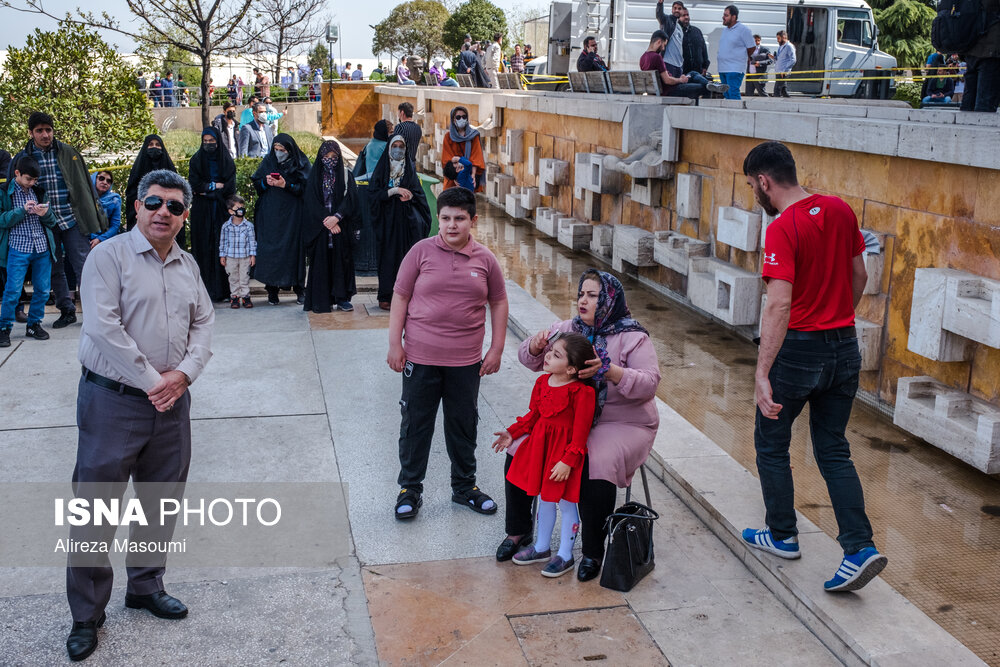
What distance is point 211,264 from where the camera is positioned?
9.82 m

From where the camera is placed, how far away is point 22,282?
8.34 metres

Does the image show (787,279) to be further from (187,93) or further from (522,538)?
(187,93)

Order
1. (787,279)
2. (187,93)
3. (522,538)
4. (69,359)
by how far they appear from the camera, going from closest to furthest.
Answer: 1. (787,279)
2. (522,538)
3. (69,359)
4. (187,93)

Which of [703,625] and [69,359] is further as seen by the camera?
[69,359]

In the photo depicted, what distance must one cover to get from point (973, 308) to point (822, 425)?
2.04 m

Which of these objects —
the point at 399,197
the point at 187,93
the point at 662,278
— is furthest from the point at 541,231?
the point at 187,93

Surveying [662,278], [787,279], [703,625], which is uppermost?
[787,279]

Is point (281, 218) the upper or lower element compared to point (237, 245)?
upper

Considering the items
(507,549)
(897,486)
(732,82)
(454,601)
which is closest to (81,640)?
(454,601)

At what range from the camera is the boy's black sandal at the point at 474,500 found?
209 inches

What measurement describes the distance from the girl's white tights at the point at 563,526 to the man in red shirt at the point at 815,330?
944 millimetres

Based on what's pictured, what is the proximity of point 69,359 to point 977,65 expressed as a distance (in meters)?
7.65

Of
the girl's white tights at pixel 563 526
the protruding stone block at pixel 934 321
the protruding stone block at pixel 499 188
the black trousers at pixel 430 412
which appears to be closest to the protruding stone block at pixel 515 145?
the protruding stone block at pixel 499 188

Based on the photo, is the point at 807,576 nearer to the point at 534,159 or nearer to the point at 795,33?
the point at 534,159
